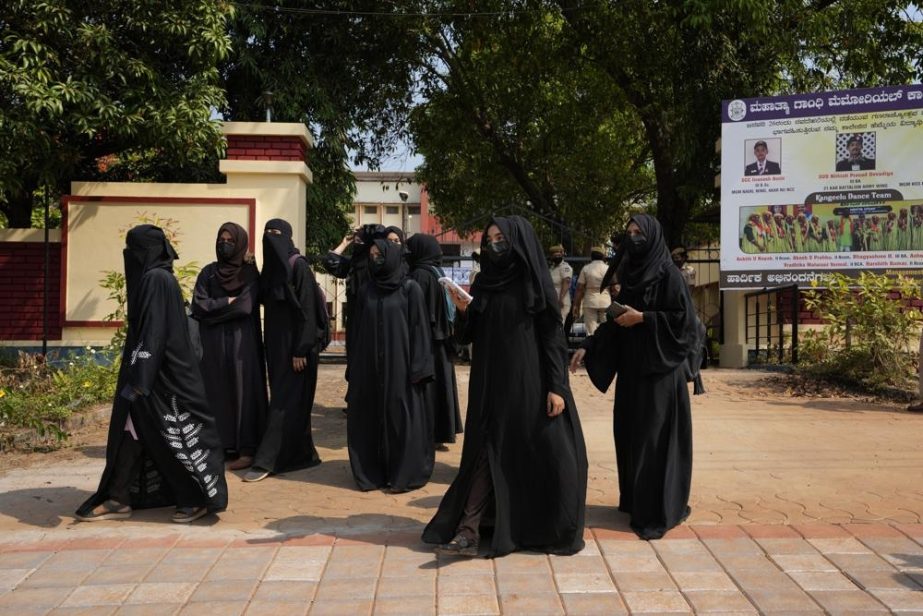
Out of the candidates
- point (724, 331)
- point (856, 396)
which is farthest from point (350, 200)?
point (856, 396)

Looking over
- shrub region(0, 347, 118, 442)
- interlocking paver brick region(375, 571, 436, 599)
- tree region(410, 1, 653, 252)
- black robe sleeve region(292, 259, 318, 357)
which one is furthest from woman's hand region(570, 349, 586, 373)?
tree region(410, 1, 653, 252)

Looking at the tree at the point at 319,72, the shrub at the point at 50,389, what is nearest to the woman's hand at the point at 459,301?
the shrub at the point at 50,389

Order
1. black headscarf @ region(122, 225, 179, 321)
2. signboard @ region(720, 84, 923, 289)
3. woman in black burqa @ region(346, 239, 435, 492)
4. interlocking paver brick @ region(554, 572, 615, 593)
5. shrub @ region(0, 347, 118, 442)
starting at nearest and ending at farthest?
1. interlocking paver brick @ region(554, 572, 615, 593)
2. black headscarf @ region(122, 225, 179, 321)
3. woman in black burqa @ region(346, 239, 435, 492)
4. shrub @ region(0, 347, 118, 442)
5. signboard @ region(720, 84, 923, 289)

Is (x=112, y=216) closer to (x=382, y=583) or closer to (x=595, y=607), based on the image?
(x=382, y=583)

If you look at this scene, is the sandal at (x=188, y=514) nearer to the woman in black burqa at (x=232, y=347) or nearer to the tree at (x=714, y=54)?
the woman in black burqa at (x=232, y=347)

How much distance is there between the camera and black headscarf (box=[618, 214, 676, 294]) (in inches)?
199

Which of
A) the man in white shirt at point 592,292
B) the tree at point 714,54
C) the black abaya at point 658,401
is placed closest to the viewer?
the black abaya at point 658,401

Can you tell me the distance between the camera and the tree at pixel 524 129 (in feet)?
55.8

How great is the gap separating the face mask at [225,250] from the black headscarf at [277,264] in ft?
0.96

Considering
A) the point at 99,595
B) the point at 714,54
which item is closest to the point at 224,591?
the point at 99,595

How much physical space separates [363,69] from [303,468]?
9482 millimetres

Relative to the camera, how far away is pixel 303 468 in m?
6.79

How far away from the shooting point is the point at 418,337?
249 inches

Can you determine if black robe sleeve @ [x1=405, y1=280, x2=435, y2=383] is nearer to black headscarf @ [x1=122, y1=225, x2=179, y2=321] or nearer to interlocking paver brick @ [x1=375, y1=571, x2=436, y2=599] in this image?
black headscarf @ [x1=122, y1=225, x2=179, y2=321]
